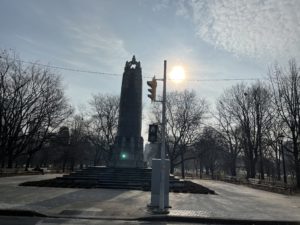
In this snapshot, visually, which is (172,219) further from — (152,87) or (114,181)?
(114,181)

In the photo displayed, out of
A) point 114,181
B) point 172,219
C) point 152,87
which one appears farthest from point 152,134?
point 114,181

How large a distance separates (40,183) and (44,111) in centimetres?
1517

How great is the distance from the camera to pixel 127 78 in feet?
105

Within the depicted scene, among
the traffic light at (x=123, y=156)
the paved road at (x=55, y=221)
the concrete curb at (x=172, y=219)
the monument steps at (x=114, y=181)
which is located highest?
the traffic light at (x=123, y=156)

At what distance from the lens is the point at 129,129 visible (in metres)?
30.8

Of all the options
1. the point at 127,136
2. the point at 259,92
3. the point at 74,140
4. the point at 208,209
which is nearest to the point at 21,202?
the point at 208,209

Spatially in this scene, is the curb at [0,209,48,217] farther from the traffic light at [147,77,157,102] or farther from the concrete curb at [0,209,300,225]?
the traffic light at [147,77,157,102]

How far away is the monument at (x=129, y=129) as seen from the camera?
3062cm

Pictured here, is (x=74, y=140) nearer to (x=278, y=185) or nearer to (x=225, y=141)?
(x=225, y=141)

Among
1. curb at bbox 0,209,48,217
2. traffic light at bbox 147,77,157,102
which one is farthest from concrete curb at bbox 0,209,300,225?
traffic light at bbox 147,77,157,102

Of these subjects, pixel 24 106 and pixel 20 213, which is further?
pixel 24 106

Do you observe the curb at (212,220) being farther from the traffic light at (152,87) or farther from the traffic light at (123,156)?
the traffic light at (123,156)

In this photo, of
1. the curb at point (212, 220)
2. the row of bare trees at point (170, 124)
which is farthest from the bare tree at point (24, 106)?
the curb at point (212, 220)

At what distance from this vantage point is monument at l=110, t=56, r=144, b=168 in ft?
100
